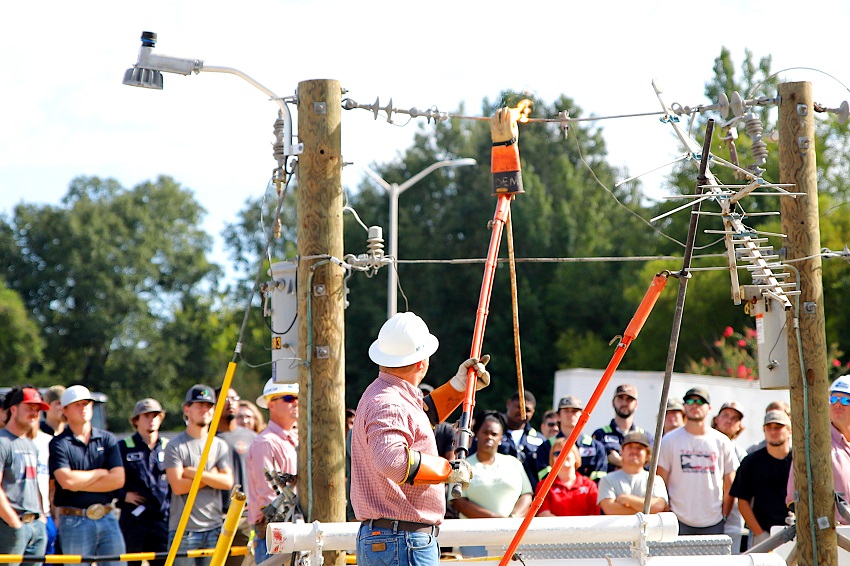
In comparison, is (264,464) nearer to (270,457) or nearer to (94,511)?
(270,457)

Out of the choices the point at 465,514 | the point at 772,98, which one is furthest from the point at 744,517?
the point at 772,98

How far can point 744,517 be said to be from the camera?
30.5ft

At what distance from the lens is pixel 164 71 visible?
7793mm

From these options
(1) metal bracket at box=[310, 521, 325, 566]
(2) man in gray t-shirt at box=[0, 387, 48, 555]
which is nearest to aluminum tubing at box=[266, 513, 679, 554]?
(1) metal bracket at box=[310, 521, 325, 566]

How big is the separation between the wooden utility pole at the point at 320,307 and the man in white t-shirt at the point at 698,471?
343 centimetres

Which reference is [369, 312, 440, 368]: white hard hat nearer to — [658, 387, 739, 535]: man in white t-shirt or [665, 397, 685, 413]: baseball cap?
[658, 387, 739, 535]: man in white t-shirt

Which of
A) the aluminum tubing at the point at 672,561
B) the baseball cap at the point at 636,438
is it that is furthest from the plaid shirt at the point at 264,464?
the baseball cap at the point at 636,438

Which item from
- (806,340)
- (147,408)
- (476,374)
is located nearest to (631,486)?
(806,340)

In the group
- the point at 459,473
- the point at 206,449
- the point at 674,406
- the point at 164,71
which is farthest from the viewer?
the point at 674,406

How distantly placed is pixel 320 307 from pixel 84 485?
2.98 meters

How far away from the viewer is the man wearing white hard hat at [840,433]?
27.8 feet

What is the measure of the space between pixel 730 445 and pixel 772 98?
11.2 feet

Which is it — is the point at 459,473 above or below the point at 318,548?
above

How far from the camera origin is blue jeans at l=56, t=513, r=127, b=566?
30.0 feet
